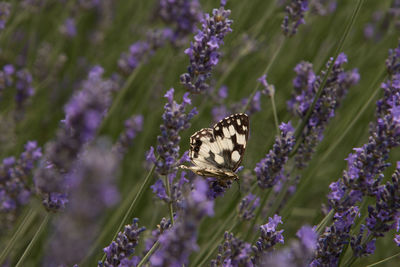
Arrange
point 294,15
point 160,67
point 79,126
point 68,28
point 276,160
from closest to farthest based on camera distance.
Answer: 1. point 79,126
2. point 276,160
3. point 294,15
4. point 160,67
5. point 68,28

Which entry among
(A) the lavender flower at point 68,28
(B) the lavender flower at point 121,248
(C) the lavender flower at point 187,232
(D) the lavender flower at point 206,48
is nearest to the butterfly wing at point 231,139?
(D) the lavender flower at point 206,48

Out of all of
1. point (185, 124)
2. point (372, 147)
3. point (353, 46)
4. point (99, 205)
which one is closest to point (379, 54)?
point (353, 46)

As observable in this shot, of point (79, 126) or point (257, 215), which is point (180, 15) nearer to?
point (257, 215)

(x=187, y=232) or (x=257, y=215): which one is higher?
(x=257, y=215)

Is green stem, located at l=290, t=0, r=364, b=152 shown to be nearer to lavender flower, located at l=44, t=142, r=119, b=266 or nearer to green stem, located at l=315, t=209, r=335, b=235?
green stem, located at l=315, t=209, r=335, b=235

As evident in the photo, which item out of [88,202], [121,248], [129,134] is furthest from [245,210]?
[88,202]

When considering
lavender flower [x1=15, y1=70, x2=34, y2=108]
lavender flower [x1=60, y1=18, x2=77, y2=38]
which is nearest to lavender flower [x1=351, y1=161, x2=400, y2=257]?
lavender flower [x1=15, y1=70, x2=34, y2=108]

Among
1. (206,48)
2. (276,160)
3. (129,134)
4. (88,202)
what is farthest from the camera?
(129,134)
